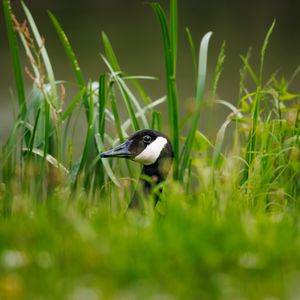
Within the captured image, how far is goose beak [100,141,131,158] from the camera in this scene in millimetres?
4160

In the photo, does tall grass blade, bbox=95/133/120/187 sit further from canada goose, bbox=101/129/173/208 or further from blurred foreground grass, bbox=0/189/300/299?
blurred foreground grass, bbox=0/189/300/299

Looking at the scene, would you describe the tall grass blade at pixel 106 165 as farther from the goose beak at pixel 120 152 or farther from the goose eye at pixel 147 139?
the goose eye at pixel 147 139

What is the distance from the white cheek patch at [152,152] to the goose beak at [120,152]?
0.08m

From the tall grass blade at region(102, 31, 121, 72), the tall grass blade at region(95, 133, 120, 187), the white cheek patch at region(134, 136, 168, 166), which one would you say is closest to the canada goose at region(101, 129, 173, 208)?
the white cheek patch at region(134, 136, 168, 166)

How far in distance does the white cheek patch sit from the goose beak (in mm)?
79

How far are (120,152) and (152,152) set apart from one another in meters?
0.18

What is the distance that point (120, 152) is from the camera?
4230 millimetres

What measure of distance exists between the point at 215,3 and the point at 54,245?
13.7 meters

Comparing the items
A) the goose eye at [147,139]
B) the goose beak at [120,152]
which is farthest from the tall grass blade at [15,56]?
the goose eye at [147,139]

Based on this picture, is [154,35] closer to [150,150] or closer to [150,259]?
[150,150]

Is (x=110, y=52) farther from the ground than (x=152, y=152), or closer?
farther from the ground

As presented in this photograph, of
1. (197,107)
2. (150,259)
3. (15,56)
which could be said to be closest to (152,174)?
(197,107)

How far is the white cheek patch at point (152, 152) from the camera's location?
14.0ft

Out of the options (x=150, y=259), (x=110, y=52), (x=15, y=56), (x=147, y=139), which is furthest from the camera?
(x=110, y=52)
